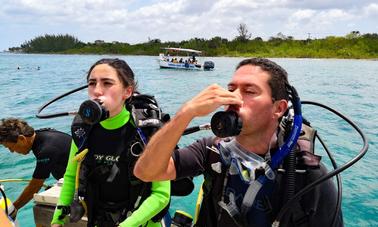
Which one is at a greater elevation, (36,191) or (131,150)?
(131,150)

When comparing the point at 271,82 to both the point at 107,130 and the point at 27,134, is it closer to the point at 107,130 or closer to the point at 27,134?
the point at 107,130

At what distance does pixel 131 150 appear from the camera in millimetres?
Answer: 2318

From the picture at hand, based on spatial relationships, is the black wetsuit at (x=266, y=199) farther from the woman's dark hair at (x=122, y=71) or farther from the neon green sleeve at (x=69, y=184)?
the neon green sleeve at (x=69, y=184)

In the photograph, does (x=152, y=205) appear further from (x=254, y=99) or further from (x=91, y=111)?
(x=254, y=99)

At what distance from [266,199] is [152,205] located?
0.78 metres

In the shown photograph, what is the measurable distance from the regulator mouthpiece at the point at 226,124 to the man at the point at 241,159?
44mm

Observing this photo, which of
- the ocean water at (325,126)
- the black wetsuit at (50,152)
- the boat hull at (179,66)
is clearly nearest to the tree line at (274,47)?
the boat hull at (179,66)

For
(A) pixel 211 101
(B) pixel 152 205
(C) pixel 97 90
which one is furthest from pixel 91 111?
(A) pixel 211 101

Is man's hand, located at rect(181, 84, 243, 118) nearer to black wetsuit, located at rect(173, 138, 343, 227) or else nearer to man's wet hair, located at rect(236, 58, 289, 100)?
man's wet hair, located at rect(236, 58, 289, 100)

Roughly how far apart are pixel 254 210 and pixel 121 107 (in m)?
1.14

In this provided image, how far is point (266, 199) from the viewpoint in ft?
5.66

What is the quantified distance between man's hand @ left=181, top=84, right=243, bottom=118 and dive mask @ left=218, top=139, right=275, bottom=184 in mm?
286

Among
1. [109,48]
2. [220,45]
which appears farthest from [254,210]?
[109,48]

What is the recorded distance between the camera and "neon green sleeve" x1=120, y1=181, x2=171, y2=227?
2197 mm
